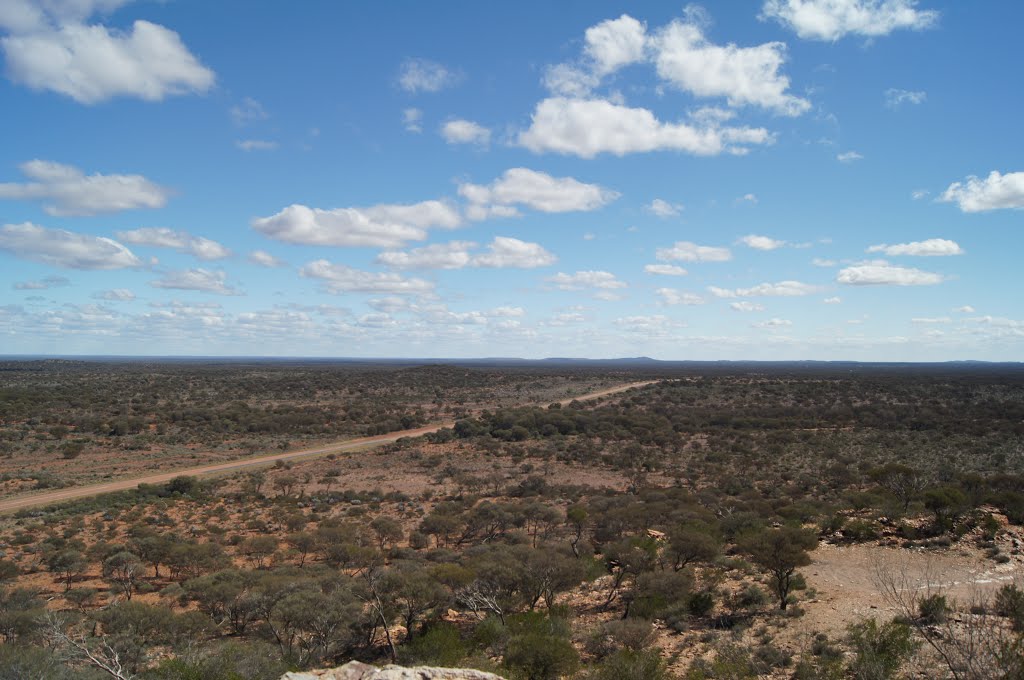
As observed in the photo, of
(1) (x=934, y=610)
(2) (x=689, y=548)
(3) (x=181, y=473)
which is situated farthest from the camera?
(3) (x=181, y=473)

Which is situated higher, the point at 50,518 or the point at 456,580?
the point at 456,580

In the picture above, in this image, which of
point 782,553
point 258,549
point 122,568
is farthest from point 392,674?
point 122,568

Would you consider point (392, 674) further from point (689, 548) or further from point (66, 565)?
point (66, 565)

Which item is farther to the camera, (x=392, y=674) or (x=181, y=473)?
(x=181, y=473)

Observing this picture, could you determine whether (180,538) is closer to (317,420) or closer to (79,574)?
(79,574)

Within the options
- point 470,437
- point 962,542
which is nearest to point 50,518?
point 470,437

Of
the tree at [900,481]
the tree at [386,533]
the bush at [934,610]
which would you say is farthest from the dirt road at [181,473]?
the tree at [900,481]

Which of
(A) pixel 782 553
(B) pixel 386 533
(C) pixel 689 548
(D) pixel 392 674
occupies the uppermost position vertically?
(D) pixel 392 674

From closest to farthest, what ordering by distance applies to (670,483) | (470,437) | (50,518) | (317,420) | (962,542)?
(962,542) → (50,518) → (670,483) → (470,437) → (317,420)
